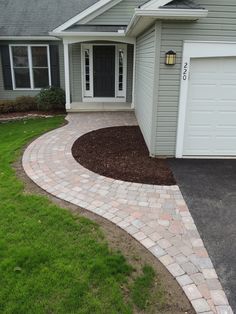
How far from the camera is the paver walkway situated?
3.16 meters

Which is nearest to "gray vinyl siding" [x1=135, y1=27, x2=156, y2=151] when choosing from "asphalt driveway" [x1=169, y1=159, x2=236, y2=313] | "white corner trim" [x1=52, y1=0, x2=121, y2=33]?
"asphalt driveway" [x1=169, y1=159, x2=236, y2=313]

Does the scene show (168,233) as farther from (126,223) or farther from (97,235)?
(97,235)

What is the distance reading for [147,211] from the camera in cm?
459

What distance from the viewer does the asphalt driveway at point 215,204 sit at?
346 cm

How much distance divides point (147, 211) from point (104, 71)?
1017 centimetres

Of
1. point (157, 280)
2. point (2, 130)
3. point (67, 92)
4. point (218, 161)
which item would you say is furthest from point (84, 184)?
point (67, 92)

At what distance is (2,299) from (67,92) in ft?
33.3

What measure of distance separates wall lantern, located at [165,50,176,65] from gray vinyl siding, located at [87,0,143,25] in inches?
280

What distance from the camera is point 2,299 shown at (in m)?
2.89

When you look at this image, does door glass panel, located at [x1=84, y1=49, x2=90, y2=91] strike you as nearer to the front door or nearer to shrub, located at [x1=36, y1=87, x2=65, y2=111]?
the front door

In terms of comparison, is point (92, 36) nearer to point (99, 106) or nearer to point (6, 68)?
point (99, 106)

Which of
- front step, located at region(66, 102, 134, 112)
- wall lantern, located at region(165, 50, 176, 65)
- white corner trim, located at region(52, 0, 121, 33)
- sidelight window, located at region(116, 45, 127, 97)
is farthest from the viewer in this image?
sidelight window, located at region(116, 45, 127, 97)

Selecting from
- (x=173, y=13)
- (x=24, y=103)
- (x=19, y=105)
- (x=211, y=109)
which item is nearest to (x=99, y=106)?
(x=24, y=103)

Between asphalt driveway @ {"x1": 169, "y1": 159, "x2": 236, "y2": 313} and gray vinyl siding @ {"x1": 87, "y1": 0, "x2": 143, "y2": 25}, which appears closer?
asphalt driveway @ {"x1": 169, "y1": 159, "x2": 236, "y2": 313}
